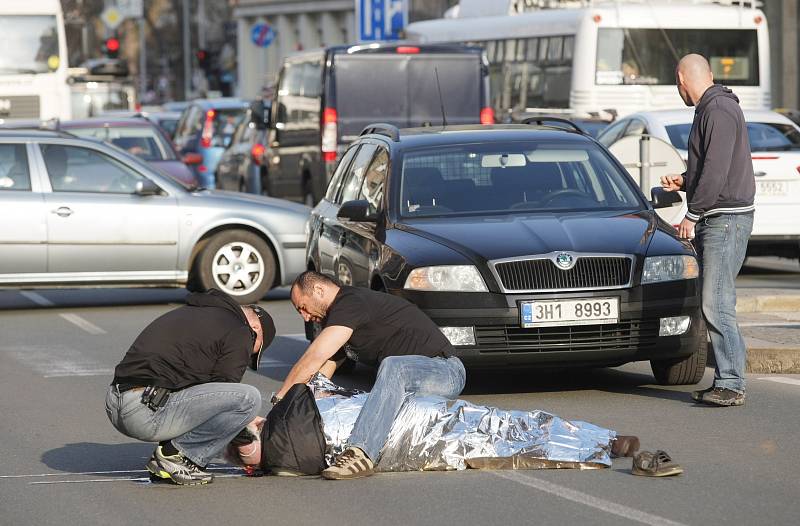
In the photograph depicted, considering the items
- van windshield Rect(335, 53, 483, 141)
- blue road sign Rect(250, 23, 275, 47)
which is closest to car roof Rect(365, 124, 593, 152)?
van windshield Rect(335, 53, 483, 141)

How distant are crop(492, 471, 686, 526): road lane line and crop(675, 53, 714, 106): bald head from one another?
2.96m

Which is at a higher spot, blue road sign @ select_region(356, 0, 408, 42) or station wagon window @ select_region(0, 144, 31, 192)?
blue road sign @ select_region(356, 0, 408, 42)

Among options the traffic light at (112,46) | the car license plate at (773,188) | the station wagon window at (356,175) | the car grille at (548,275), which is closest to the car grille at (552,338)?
the car grille at (548,275)

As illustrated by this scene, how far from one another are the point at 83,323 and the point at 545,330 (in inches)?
262

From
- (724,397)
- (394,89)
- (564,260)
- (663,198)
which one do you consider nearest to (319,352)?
(564,260)

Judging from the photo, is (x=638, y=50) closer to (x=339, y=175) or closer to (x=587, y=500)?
(x=339, y=175)

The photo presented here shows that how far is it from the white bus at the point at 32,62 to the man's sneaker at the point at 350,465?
84.0 feet

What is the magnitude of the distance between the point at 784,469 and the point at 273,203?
9876 mm

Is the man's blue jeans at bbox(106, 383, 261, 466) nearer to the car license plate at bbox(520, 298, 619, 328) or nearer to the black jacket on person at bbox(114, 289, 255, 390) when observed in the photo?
the black jacket on person at bbox(114, 289, 255, 390)

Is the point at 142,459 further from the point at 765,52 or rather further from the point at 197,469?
the point at 765,52

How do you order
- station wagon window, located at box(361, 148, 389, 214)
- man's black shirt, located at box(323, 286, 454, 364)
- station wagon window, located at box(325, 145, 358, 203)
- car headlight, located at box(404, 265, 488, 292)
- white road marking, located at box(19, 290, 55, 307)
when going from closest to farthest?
1. man's black shirt, located at box(323, 286, 454, 364)
2. car headlight, located at box(404, 265, 488, 292)
3. station wagon window, located at box(361, 148, 389, 214)
4. station wagon window, located at box(325, 145, 358, 203)
5. white road marking, located at box(19, 290, 55, 307)

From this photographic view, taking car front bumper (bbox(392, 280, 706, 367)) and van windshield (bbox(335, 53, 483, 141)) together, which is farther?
van windshield (bbox(335, 53, 483, 141))

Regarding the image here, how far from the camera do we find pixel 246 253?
56.0ft

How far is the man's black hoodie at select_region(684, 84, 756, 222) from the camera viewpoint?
32.7 feet
